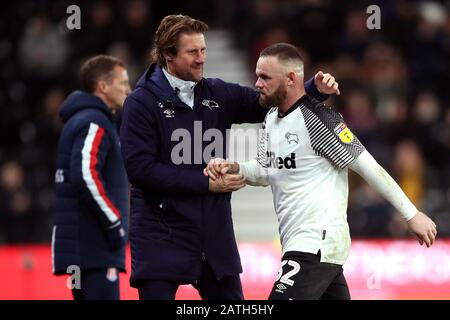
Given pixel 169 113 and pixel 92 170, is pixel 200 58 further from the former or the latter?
pixel 92 170

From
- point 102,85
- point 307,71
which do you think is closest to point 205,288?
point 102,85

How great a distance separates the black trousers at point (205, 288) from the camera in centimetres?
612

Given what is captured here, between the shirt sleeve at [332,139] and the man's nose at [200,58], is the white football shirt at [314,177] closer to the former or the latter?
the shirt sleeve at [332,139]

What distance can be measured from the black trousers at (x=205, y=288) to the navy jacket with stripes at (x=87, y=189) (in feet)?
3.36

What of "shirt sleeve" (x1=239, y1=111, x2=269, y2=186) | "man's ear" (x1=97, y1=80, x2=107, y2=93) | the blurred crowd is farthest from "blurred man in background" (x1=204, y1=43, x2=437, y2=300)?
the blurred crowd

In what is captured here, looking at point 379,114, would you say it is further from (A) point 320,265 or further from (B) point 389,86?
(A) point 320,265

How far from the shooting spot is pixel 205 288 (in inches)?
247

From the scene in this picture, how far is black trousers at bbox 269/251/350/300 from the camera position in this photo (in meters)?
5.79

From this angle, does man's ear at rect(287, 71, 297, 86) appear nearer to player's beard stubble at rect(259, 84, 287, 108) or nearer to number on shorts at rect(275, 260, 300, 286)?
player's beard stubble at rect(259, 84, 287, 108)

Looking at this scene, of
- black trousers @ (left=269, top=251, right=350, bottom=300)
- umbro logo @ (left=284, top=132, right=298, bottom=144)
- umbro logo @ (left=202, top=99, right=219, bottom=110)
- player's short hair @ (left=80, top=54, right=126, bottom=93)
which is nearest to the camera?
black trousers @ (left=269, top=251, right=350, bottom=300)

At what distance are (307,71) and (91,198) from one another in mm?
6618

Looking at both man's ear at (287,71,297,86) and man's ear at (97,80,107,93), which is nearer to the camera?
man's ear at (287,71,297,86)

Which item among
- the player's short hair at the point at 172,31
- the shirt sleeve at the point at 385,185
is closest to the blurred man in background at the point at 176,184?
the player's short hair at the point at 172,31

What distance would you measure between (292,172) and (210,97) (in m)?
0.75
